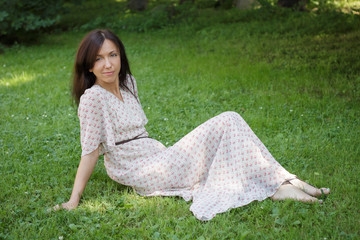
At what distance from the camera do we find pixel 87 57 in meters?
3.49

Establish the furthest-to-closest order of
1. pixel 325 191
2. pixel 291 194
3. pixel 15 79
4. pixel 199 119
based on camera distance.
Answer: pixel 15 79 → pixel 199 119 → pixel 325 191 → pixel 291 194

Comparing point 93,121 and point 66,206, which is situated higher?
point 93,121

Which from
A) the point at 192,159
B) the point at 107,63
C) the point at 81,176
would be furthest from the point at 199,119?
the point at 81,176

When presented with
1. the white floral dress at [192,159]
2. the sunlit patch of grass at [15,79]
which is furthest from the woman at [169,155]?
the sunlit patch of grass at [15,79]

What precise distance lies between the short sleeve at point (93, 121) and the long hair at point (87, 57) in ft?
0.80

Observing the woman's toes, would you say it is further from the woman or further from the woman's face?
the woman's face

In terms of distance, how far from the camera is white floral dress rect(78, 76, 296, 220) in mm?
3385

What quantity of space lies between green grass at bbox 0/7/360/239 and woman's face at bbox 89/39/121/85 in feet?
3.44

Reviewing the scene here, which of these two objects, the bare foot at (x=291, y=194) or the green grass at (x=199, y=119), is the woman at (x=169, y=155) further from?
the green grass at (x=199, y=119)

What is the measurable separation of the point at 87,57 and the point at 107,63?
0.60 ft

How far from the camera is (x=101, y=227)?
3.14m

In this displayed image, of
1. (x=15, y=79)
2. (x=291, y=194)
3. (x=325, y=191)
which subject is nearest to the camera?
(x=291, y=194)

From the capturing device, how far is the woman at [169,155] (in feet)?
11.1

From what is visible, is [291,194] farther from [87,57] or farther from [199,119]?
[199,119]
